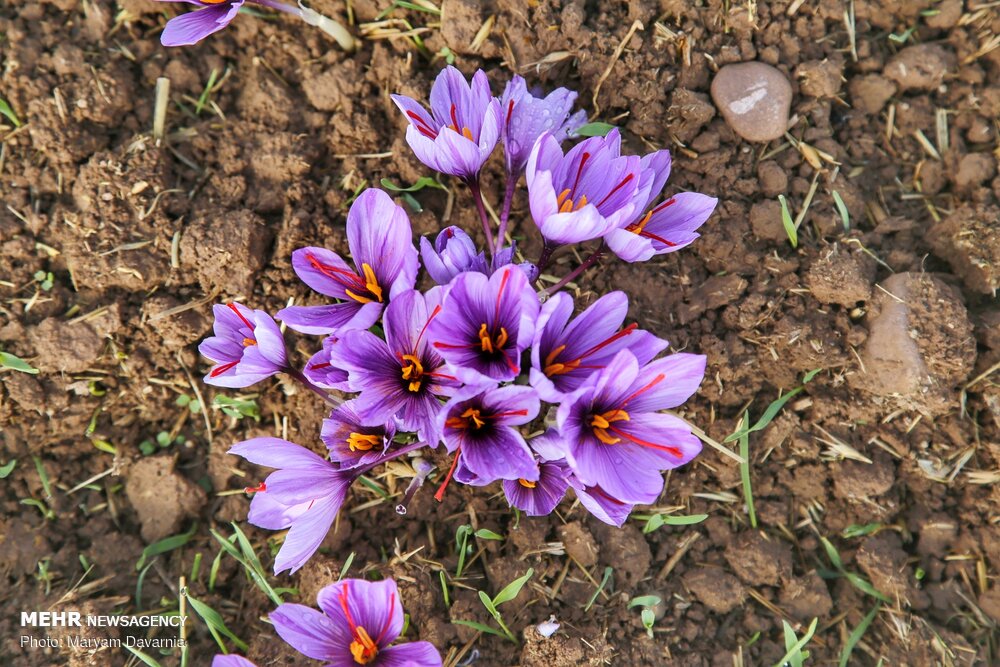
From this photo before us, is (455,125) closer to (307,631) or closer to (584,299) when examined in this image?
(584,299)

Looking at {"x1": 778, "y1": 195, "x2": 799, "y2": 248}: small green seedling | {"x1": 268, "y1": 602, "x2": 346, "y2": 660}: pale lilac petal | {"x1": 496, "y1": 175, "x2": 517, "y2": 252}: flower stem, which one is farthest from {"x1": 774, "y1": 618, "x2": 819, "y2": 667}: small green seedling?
{"x1": 496, "y1": 175, "x2": 517, "y2": 252}: flower stem

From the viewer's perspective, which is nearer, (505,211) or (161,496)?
(505,211)

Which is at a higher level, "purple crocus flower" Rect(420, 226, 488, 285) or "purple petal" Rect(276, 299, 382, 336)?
"purple crocus flower" Rect(420, 226, 488, 285)

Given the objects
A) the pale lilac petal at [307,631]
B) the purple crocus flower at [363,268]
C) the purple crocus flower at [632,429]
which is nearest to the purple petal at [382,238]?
the purple crocus flower at [363,268]

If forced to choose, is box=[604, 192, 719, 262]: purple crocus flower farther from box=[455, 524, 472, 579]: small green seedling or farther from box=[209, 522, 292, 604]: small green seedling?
box=[209, 522, 292, 604]: small green seedling

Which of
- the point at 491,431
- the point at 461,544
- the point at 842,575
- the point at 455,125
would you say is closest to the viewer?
the point at 491,431

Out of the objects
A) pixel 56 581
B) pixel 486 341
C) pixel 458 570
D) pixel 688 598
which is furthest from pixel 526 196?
pixel 56 581

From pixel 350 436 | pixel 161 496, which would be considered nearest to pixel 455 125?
pixel 350 436
